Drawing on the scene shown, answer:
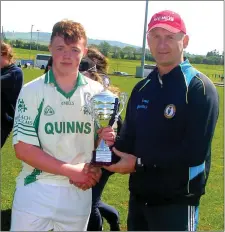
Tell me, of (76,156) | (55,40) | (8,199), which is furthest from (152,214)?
(8,199)

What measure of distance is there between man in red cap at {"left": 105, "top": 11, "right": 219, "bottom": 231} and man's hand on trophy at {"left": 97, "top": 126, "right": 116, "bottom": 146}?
0.28 feet

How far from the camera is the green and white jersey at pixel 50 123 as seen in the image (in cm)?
267

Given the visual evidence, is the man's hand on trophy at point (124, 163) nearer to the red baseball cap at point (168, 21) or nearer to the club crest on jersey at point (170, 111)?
the club crest on jersey at point (170, 111)

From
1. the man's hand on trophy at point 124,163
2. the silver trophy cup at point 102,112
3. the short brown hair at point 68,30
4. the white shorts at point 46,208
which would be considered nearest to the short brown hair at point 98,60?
the silver trophy cup at point 102,112

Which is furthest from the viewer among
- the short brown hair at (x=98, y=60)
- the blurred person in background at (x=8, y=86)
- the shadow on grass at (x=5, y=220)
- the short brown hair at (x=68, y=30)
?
the blurred person in background at (x=8, y=86)

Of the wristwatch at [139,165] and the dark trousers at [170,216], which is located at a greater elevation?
the wristwatch at [139,165]

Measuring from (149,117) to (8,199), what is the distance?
3382mm

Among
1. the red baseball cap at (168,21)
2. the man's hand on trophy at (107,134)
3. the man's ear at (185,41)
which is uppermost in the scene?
the red baseball cap at (168,21)

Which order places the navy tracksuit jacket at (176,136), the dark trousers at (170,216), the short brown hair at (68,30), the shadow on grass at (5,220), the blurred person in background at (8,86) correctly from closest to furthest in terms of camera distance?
the navy tracksuit jacket at (176,136) → the dark trousers at (170,216) → the short brown hair at (68,30) → the shadow on grass at (5,220) → the blurred person in background at (8,86)

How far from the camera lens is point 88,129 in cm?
283

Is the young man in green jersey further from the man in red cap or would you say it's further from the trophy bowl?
the man in red cap

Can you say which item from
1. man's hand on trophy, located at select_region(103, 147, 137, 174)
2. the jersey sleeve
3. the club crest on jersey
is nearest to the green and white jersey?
the jersey sleeve

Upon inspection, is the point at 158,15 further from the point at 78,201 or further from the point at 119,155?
the point at 78,201

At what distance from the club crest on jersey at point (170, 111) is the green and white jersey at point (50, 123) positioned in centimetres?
53
